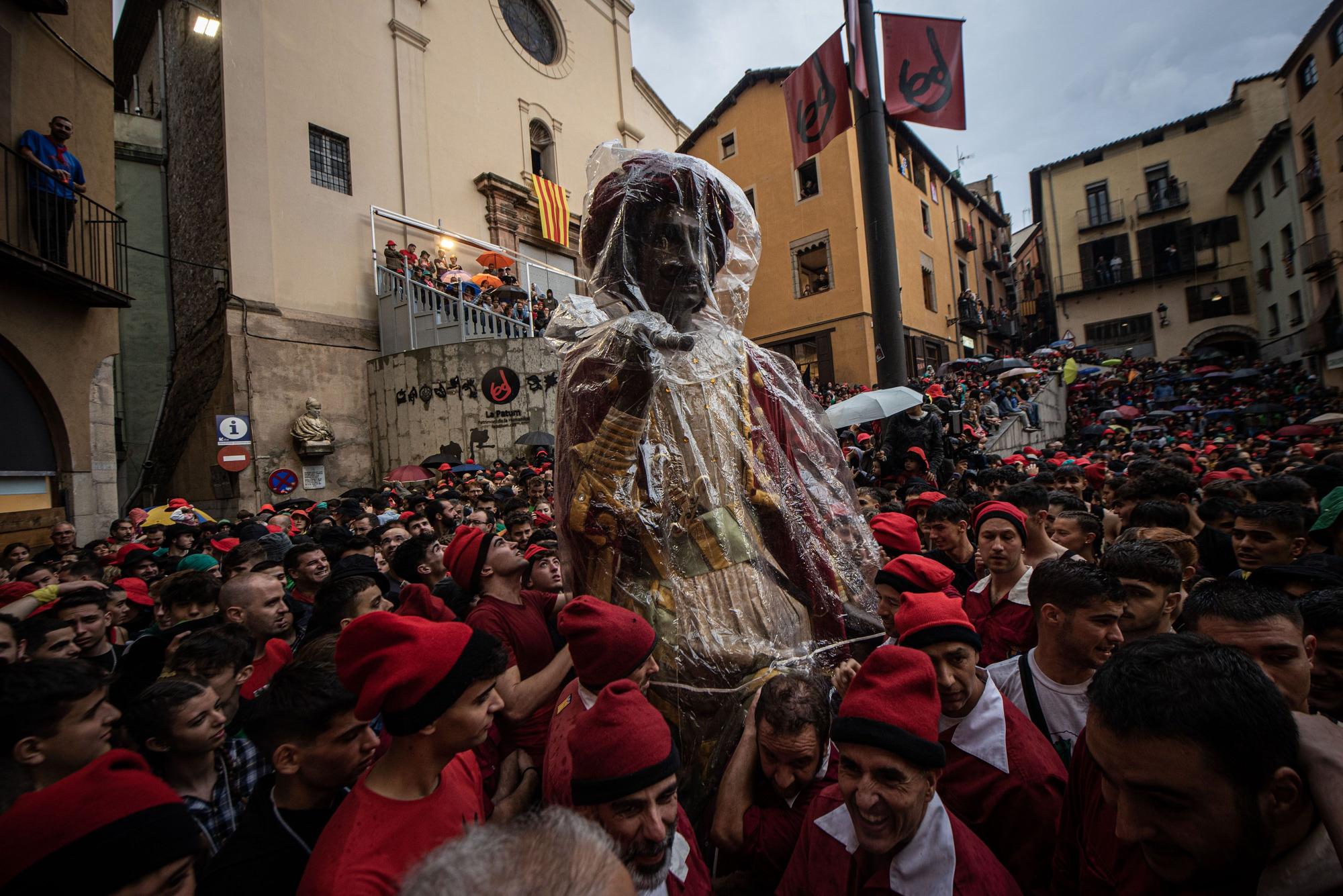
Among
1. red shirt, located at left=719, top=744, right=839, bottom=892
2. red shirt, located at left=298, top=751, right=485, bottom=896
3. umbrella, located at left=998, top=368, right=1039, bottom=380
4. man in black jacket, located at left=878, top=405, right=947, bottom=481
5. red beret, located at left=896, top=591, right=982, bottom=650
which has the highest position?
umbrella, located at left=998, top=368, right=1039, bottom=380

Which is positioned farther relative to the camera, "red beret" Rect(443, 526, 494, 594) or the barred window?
the barred window

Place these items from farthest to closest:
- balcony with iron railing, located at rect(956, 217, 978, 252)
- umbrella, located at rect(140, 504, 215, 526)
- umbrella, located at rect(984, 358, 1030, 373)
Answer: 1. balcony with iron railing, located at rect(956, 217, 978, 252)
2. umbrella, located at rect(984, 358, 1030, 373)
3. umbrella, located at rect(140, 504, 215, 526)

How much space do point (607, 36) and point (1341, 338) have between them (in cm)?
2549

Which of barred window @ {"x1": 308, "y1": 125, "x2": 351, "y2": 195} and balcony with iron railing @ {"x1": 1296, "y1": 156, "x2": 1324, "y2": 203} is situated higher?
barred window @ {"x1": 308, "y1": 125, "x2": 351, "y2": 195}

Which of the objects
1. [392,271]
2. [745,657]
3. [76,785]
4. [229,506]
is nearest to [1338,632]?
[745,657]

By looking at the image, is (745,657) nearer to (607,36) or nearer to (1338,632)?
(1338,632)

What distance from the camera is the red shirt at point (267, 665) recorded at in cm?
315

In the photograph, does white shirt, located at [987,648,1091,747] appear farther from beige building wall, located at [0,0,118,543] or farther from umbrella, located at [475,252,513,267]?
umbrella, located at [475,252,513,267]

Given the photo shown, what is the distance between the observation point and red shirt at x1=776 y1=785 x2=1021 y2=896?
1.56 meters

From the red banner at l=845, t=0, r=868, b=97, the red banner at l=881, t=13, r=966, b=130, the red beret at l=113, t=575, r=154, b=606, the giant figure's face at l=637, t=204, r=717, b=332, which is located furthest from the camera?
the red banner at l=881, t=13, r=966, b=130

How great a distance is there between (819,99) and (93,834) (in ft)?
24.2

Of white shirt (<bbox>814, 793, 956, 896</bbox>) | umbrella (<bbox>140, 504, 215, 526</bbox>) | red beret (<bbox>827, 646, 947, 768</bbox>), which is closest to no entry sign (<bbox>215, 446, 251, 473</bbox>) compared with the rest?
umbrella (<bbox>140, 504, 215, 526</bbox>)

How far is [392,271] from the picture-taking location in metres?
17.2

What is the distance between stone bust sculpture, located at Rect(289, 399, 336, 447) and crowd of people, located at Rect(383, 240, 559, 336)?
3.93 m
